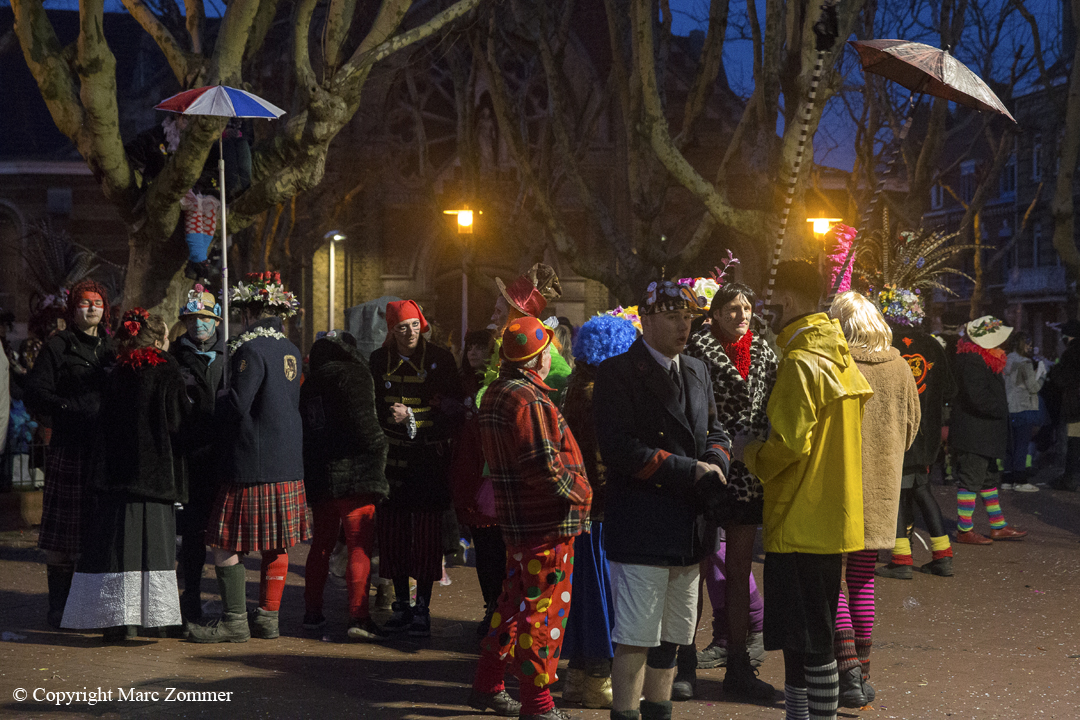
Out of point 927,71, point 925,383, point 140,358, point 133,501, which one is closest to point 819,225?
point 925,383

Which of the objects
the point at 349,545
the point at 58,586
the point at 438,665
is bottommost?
the point at 438,665

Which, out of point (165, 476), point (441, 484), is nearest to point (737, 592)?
point (441, 484)

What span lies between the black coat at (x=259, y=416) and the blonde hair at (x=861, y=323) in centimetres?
309

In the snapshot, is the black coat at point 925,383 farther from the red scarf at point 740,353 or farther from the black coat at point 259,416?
the black coat at point 259,416

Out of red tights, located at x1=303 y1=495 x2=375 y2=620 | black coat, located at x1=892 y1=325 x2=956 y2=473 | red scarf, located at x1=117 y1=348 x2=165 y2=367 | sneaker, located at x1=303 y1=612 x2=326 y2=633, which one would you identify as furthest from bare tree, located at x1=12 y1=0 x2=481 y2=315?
black coat, located at x1=892 y1=325 x2=956 y2=473

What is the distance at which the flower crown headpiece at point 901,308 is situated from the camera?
7.84m

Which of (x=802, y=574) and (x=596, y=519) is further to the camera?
(x=596, y=519)

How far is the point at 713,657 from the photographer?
580cm

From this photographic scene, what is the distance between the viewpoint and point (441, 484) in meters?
6.58

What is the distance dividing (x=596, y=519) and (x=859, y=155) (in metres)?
16.7

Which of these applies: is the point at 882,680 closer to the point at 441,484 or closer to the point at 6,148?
the point at 441,484

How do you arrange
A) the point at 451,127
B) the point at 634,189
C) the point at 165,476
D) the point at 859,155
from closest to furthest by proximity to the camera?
the point at 165,476 → the point at 634,189 → the point at 859,155 → the point at 451,127

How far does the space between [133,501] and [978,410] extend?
6984 mm

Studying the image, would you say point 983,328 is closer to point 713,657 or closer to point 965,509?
point 965,509
